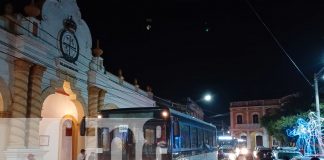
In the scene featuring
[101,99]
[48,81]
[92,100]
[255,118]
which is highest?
[255,118]

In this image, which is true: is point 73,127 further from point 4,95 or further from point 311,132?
point 311,132

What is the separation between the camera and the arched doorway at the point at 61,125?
21.8 m

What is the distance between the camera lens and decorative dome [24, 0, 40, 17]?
17578 millimetres

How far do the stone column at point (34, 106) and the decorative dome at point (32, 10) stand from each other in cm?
216

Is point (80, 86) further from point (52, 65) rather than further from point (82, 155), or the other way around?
point (82, 155)

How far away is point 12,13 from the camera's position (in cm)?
1692

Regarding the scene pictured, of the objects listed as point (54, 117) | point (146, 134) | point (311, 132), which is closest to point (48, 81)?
point (54, 117)

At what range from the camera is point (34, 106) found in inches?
701

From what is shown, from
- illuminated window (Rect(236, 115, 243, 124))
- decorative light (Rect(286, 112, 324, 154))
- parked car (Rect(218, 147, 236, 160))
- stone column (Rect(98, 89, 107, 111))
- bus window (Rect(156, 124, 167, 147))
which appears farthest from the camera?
illuminated window (Rect(236, 115, 243, 124))

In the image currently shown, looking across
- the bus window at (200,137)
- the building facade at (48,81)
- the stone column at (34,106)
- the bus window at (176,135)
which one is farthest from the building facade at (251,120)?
the bus window at (176,135)

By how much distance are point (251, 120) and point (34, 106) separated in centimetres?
5596

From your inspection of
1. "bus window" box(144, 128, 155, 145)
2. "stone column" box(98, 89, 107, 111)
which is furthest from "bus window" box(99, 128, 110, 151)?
"stone column" box(98, 89, 107, 111)

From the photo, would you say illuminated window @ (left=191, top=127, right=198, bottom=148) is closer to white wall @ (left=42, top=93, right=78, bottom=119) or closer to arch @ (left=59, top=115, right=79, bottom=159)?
arch @ (left=59, top=115, right=79, bottom=159)

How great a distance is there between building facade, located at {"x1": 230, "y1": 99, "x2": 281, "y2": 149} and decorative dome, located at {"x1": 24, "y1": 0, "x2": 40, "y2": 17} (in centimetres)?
5570
